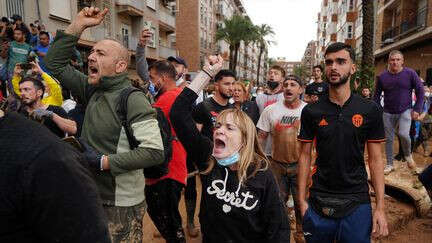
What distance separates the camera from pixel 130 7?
24234mm

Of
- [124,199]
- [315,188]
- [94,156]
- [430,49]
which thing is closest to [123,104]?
[94,156]

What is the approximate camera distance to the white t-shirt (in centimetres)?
409

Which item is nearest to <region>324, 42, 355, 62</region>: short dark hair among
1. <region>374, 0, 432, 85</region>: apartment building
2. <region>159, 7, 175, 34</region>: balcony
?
<region>374, 0, 432, 85</region>: apartment building

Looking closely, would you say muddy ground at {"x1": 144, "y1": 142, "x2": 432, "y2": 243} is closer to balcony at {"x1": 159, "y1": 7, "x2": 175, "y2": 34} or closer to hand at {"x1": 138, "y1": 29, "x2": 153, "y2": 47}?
hand at {"x1": 138, "y1": 29, "x2": 153, "y2": 47}

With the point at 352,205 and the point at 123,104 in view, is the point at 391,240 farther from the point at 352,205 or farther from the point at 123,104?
the point at 123,104

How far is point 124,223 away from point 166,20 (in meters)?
31.8

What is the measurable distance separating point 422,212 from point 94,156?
508 centimetres

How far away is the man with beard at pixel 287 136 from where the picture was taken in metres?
4.10

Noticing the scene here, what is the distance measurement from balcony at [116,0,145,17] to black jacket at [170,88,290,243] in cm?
2410

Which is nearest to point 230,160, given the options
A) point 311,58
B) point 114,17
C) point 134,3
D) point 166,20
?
point 114,17

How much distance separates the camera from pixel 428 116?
1035 centimetres

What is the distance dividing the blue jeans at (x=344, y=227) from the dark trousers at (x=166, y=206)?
1.31m

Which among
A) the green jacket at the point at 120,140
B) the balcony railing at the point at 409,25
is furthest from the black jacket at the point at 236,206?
the balcony railing at the point at 409,25

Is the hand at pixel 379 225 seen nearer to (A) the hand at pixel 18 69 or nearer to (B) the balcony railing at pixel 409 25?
(A) the hand at pixel 18 69
